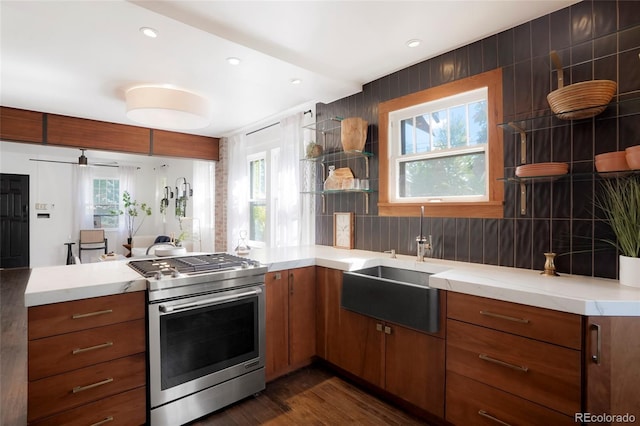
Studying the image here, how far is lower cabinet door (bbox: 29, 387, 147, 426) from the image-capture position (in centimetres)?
150

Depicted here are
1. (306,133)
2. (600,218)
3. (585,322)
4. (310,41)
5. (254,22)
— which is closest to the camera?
(585,322)

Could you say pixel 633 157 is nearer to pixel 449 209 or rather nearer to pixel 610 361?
pixel 610 361

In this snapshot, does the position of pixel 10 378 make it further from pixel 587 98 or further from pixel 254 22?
pixel 587 98

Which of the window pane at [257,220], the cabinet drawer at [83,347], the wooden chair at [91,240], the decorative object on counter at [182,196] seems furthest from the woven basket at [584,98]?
the wooden chair at [91,240]

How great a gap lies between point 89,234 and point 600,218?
350 inches

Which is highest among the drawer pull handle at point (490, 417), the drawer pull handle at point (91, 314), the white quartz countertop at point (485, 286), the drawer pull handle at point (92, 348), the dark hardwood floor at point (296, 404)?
the white quartz countertop at point (485, 286)

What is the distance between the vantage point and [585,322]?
4.20 feet

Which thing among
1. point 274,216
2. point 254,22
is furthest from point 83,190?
point 254,22

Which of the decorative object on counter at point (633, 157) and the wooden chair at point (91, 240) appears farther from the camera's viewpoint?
the wooden chair at point (91, 240)

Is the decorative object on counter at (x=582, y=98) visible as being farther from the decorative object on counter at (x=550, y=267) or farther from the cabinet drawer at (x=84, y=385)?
the cabinet drawer at (x=84, y=385)

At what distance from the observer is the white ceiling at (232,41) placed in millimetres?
1856

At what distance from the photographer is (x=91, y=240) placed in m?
7.25

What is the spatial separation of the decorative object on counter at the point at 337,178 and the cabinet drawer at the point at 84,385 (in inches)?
79.9

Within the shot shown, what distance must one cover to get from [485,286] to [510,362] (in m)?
0.36
